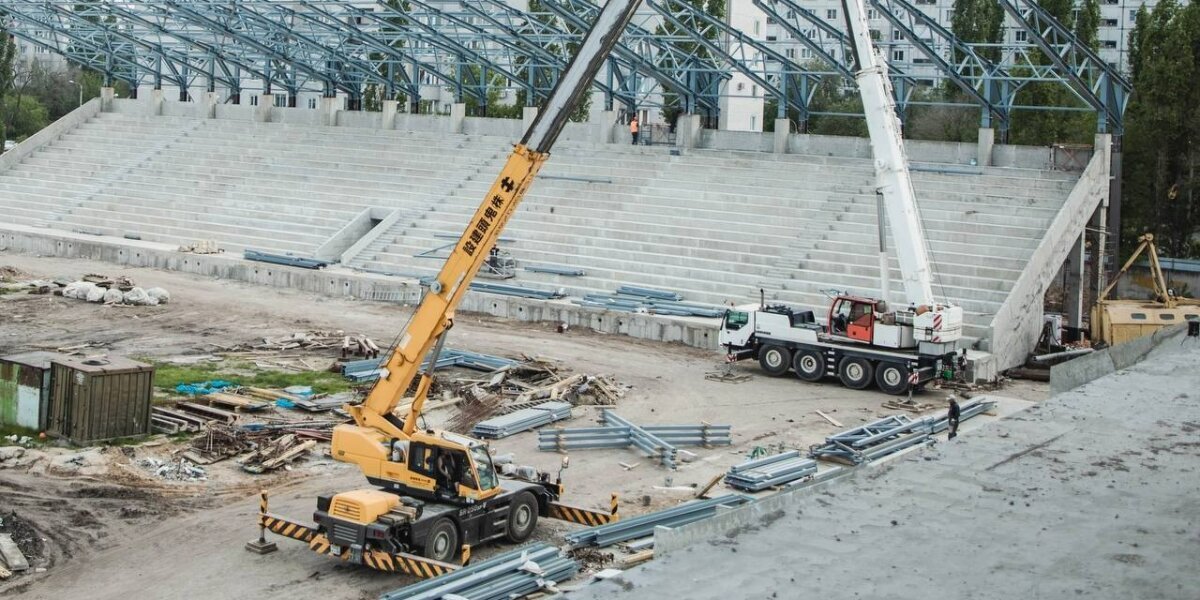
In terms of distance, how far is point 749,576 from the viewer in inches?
388

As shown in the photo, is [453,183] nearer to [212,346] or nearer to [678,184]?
[678,184]

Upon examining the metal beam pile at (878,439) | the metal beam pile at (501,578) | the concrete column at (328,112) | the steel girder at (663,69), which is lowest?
the metal beam pile at (501,578)

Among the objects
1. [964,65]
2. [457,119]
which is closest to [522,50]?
[457,119]

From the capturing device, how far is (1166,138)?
43.8 m

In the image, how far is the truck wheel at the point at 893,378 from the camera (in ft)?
90.1

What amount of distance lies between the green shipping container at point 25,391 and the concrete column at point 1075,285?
973 inches

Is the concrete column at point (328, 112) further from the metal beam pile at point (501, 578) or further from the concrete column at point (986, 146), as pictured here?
the metal beam pile at point (501, 578)

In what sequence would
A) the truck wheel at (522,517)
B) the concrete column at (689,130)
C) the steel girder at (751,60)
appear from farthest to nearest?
the concrete column at (689,130)
the steel girder at (751,60)
the truck wheel at (522,517)

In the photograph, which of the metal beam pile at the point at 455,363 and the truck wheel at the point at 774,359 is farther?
the truck wheel at the point at 774,359

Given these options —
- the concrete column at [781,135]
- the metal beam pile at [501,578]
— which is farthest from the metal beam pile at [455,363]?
the concrete column at [781,135]

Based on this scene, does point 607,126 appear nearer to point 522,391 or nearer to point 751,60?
point 751,60

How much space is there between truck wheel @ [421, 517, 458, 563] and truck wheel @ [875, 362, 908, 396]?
13837mm

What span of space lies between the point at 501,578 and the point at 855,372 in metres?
14.9

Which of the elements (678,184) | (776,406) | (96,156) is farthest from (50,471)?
(96,156)
